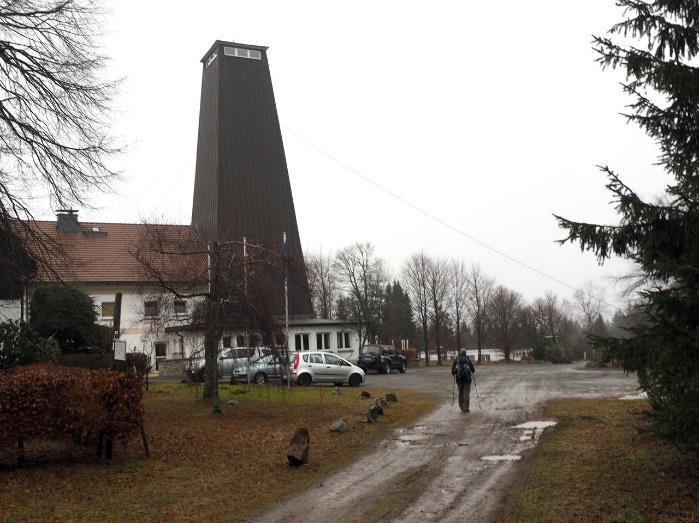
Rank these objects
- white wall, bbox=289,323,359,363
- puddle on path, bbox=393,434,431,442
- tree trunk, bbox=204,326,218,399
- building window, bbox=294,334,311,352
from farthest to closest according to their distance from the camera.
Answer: building window, bbox=294,334,311,352, white wall, bbox=289,323,359,363, tree trunk, bbox=204,326,218,399, puddle on path, bbox=393,434,431,442

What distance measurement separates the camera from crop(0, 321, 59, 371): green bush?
16.1 m

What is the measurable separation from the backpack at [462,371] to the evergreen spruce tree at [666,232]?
9126mm

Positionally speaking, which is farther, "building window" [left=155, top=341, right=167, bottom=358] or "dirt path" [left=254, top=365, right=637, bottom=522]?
"building window" [left=155, top=341, right=167, bottom=358]

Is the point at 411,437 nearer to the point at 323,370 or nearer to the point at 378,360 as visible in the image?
the point at 323,370

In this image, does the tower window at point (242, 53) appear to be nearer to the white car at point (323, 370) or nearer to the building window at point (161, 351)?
the building window at point (161, 351)

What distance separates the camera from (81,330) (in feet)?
86.3

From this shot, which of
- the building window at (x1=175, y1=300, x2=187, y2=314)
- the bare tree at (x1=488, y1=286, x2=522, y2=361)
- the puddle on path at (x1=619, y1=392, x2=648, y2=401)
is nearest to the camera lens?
the building window at (x1=175, y1=300, x2=187, y2=314)

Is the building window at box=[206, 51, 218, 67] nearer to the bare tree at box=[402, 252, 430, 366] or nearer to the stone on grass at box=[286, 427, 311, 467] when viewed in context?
the bare tree at box=[402, 252, 430, 366]

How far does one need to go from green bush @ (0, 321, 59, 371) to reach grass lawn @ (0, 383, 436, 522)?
3040 millimetres

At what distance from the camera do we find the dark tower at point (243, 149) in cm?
5562

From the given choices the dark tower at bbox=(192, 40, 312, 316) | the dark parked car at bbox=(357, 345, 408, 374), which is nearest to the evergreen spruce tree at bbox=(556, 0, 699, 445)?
the dark parked car at bbox=(357, 345, 408, 374)

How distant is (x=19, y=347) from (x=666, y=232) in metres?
13.9

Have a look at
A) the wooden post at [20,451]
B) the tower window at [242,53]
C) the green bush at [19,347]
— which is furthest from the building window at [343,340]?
the wooden post at [20,451]

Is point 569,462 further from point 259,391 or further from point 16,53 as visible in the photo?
point 259,391
